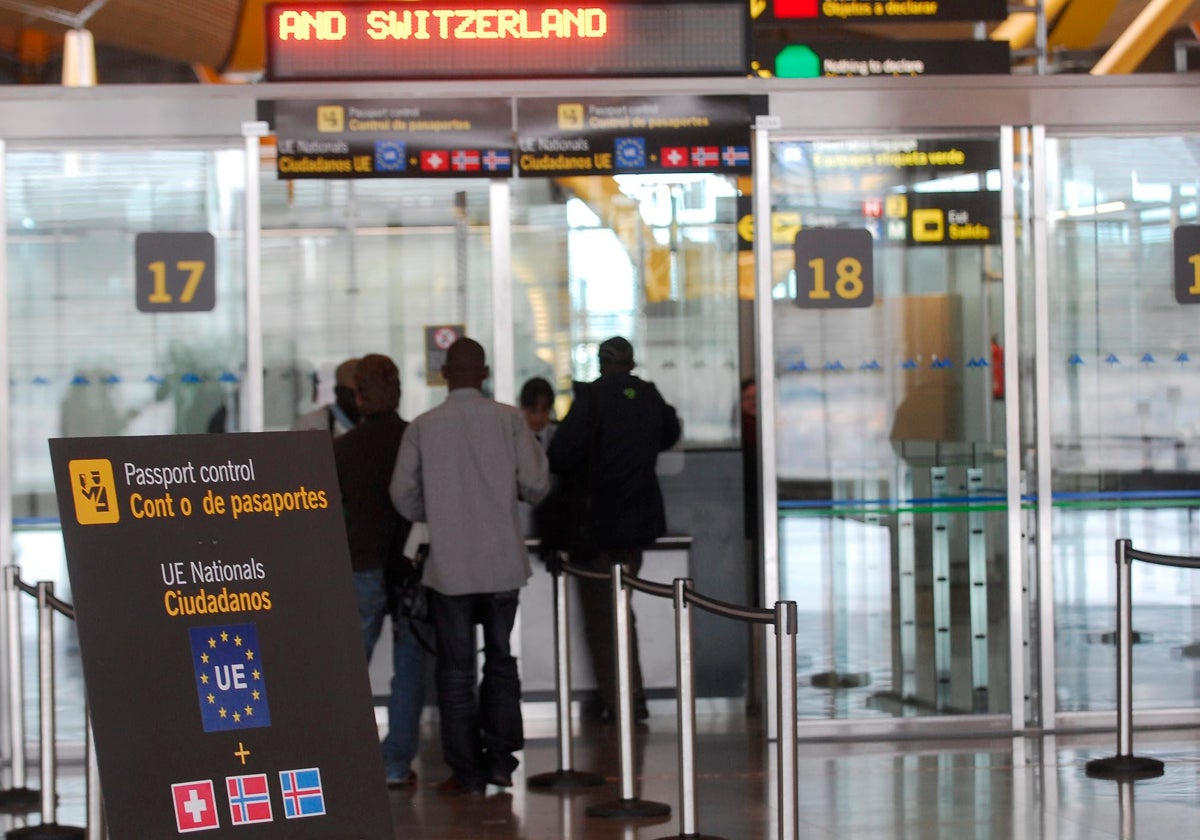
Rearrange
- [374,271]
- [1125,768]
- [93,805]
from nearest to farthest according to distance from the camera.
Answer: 1. [93,805]
2. [1125,768]
3. [374,271]

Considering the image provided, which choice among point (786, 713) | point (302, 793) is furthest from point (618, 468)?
point (302, 793)

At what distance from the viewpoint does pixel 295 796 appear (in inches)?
164

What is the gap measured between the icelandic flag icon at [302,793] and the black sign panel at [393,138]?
384 centimetres

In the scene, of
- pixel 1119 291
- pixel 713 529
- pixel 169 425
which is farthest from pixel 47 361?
pixel 1119 291

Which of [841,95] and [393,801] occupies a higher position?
[841,95]

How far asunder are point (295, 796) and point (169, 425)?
382 centimetres

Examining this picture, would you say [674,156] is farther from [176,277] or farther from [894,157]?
[176,277]

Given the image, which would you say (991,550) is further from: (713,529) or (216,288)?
(216,288)

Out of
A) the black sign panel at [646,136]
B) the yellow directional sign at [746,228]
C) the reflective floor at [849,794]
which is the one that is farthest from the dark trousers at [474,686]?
the yellow directional sign at [746,228]

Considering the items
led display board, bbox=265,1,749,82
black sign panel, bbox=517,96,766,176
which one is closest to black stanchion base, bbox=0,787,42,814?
led display board, bbox=265,1,749,82

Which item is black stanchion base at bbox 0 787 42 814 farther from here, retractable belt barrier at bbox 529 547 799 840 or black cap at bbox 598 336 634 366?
black cap at bbox 598 336 634 366

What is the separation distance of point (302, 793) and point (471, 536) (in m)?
2.26

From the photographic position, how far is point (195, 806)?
13.4ft

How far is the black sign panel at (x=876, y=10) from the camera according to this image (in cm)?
773
